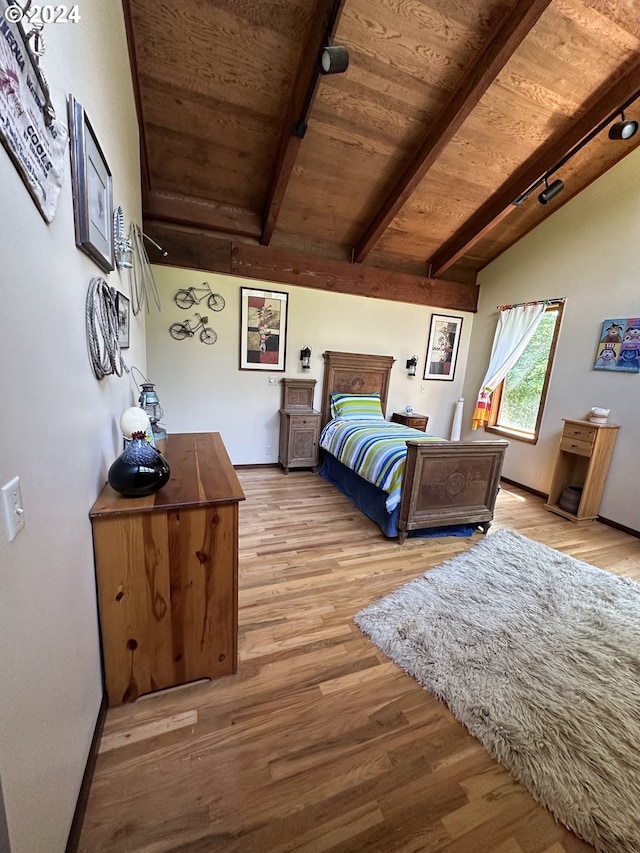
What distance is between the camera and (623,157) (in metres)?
3.34

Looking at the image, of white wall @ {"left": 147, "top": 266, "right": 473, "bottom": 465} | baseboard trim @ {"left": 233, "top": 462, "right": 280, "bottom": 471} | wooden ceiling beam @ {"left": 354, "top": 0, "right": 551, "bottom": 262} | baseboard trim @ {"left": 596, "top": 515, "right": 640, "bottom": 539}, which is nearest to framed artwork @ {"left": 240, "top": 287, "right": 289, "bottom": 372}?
white wall @ {"left": 147, "top": 266, "right": 473, "bottom": 465}

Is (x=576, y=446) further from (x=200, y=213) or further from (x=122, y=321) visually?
(x=200, y=213)

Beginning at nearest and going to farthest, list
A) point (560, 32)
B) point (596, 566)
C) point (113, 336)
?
point (113, 336), point (560, 32), point (596, 566)

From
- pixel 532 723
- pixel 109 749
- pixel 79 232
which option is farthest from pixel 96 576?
pixel 532 723

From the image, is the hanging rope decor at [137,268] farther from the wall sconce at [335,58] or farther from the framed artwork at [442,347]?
the framed artwork at [442,347]

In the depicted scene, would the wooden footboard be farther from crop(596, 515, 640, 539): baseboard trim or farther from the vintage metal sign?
the vintage metal sign

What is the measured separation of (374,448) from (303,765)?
2266 mm

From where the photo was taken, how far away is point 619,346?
337cm

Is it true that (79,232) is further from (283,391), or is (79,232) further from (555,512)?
(555,512)

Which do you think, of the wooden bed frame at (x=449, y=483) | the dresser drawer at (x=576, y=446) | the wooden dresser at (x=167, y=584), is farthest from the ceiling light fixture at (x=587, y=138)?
the wooden dresser at (x=167, y=584)

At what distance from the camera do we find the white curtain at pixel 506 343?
4258 millimetres

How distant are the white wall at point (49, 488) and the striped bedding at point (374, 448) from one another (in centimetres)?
210

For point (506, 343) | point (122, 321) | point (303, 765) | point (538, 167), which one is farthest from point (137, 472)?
point (506, 343)

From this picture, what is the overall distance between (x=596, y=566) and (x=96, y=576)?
3405mm
